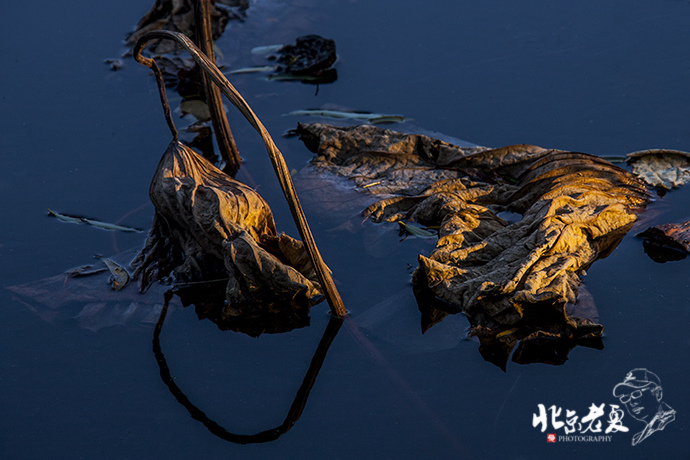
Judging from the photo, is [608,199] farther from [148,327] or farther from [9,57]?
[9,57]

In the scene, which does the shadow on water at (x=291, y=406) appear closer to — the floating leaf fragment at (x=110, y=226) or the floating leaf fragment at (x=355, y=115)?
the floating leaf fragment at (x=110, y=226)

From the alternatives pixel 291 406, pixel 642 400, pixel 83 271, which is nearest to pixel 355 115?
pixel 83 271

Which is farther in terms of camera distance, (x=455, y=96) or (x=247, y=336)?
(x=455, y=96)

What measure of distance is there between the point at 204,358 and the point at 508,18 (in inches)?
128

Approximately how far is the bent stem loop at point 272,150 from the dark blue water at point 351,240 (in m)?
0.24

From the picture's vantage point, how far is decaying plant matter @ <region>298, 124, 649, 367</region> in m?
2.45

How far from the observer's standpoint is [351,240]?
3.00 m

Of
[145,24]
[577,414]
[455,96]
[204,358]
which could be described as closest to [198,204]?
[204,358]

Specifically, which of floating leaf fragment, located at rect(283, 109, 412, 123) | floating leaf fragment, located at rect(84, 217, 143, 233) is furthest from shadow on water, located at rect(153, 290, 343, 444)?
floating leaf fragment, located at rect(283, 109, 412, 123)

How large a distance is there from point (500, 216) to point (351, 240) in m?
0.70

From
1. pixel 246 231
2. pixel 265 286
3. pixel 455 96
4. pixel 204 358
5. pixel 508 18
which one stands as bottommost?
pixel 204 358

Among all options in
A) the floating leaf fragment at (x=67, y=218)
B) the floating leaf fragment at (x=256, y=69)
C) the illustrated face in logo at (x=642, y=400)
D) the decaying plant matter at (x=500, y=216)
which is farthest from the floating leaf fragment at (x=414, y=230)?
the floating leaf fragment at (x=256, y=69)

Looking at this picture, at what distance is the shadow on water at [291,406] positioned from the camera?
7.38 feet

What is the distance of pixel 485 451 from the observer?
6.90 ft
